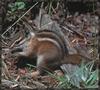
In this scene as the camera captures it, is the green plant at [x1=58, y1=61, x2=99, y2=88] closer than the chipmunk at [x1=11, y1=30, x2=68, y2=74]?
Yes

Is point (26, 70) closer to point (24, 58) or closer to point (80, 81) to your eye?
point (24, 58)

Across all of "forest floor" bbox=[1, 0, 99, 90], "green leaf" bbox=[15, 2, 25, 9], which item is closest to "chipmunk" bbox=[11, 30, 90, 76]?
"forest floor" bbox=[1, 0, 99, 90]

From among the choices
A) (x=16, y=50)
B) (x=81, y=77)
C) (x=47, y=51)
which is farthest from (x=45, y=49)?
(x=81, y=77)

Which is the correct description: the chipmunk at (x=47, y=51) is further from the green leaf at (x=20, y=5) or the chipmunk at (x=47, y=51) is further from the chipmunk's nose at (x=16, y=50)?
the green leaf at (x=20, y=5)

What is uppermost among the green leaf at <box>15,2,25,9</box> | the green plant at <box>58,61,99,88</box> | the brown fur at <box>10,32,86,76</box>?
the green leaf at <box>15,2,25,9</box>

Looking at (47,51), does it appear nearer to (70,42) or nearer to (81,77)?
(81,77)

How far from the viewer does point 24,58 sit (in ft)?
21.6

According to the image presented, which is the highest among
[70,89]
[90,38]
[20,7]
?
[20,7]

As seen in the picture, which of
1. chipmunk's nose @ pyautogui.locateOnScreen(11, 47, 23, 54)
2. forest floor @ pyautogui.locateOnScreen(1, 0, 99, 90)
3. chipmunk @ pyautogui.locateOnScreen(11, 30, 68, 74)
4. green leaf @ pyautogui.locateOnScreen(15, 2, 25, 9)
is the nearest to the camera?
forest floor @ pyautogui.locateOnScreen(1, 0, 99, 90)

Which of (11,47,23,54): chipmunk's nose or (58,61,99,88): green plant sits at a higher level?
(11,47,23,54): chipmunk's nose

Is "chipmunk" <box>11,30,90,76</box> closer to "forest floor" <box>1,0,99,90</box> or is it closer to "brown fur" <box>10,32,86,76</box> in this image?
"brown fur" <box>10,32,86,76</box>

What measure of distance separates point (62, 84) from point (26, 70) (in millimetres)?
569

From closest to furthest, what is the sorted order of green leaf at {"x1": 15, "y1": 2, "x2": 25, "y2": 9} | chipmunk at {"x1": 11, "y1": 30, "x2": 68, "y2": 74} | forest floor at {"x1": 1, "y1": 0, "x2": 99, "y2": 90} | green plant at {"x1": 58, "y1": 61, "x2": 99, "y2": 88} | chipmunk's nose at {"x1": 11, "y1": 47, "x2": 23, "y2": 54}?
green plant at {"x1": 58, "y1": 61, "x2": 99, "y2": 88} → forest floor at {"x1": 1, "y1": 0, "x2": 99, "y2": 90} → chipmunk at {"x1": 11, "y1": 30, "x2": 68, "y2": 74} → chipmunk's nose at {"x1": 11, "y1": 47, "x2": 23, "y2": 54} → green leaf at {"x1": 15, "y1": 2, "x2": 25, "y2": 9}

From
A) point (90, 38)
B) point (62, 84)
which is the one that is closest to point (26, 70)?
point (62, 84)
